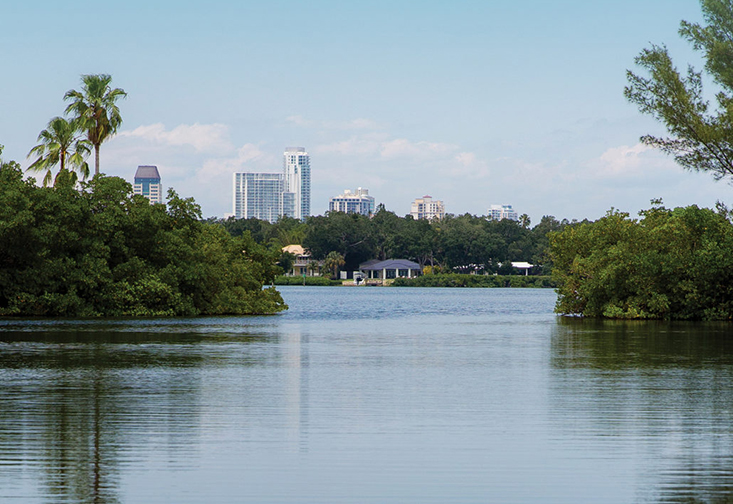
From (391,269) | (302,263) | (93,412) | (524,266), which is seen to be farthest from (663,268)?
(302,263)

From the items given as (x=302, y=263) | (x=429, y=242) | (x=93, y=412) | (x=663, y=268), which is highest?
(x=429, y=242)

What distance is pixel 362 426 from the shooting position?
10.3 meters

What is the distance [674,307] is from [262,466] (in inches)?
1385

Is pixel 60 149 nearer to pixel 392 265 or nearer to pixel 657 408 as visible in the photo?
pixel 657 408

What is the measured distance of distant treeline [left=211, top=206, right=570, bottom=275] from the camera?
442ft

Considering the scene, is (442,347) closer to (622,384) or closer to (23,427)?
(622,384)

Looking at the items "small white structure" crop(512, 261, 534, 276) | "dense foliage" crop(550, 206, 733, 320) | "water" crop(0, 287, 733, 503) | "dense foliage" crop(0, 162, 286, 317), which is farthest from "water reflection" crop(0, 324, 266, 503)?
"small white structure" crop(512, 261, 534, 276)

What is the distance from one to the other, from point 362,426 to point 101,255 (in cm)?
→ 3030

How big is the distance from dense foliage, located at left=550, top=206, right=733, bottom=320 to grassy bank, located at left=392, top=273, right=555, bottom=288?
87.6 meters

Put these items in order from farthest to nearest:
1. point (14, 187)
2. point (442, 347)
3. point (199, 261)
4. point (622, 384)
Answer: point (199, 261)
point (14, 187)
point (442, 347)
point (622, 384)

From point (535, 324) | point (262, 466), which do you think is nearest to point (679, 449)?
point (262, 466)

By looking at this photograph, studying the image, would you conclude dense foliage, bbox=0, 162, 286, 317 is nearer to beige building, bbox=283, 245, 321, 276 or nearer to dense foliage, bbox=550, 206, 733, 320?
dense foliage, bbox=550, 206, 733, 320

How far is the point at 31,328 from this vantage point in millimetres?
29312

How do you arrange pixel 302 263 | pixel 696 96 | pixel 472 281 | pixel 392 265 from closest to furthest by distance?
1. pixel 696 96
2. pixel 472 281
3. pixel 392 265
4. pixel 302 263
